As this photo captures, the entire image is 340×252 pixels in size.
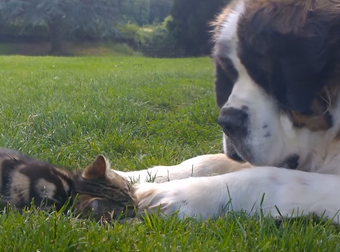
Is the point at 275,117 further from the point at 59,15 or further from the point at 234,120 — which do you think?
the point at 59,15

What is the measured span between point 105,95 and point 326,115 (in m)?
4.10

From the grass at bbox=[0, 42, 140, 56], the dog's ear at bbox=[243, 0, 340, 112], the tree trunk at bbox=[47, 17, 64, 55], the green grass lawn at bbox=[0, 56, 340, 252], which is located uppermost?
the dog's ear at bbox=[243, 0, 340, 112]

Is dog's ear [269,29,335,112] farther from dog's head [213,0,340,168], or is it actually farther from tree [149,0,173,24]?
tree [149,0,173,24]

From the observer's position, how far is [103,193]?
101 inches

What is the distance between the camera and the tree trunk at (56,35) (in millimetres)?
32656

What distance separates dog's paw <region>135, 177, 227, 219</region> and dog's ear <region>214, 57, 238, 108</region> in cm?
67

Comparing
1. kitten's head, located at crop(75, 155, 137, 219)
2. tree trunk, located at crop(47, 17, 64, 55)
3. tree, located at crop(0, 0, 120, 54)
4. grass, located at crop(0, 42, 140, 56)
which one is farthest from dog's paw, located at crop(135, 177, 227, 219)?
tree trunk, located at crop(47, 17, 64, 55)

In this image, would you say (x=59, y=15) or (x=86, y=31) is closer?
(x=59, y=15)

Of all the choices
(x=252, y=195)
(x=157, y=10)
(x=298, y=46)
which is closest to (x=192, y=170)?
(x=252, y=195)

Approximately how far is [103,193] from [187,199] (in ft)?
1.69

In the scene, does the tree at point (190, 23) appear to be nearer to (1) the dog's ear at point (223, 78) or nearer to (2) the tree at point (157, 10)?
(2) the tree at point (157, 10)

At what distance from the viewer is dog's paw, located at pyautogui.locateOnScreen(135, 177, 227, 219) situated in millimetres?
2234

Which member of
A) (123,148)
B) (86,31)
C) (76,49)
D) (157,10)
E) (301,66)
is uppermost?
(301,66)

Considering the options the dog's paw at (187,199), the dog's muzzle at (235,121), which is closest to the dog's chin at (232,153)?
the dog's muzzle at (235,121)
